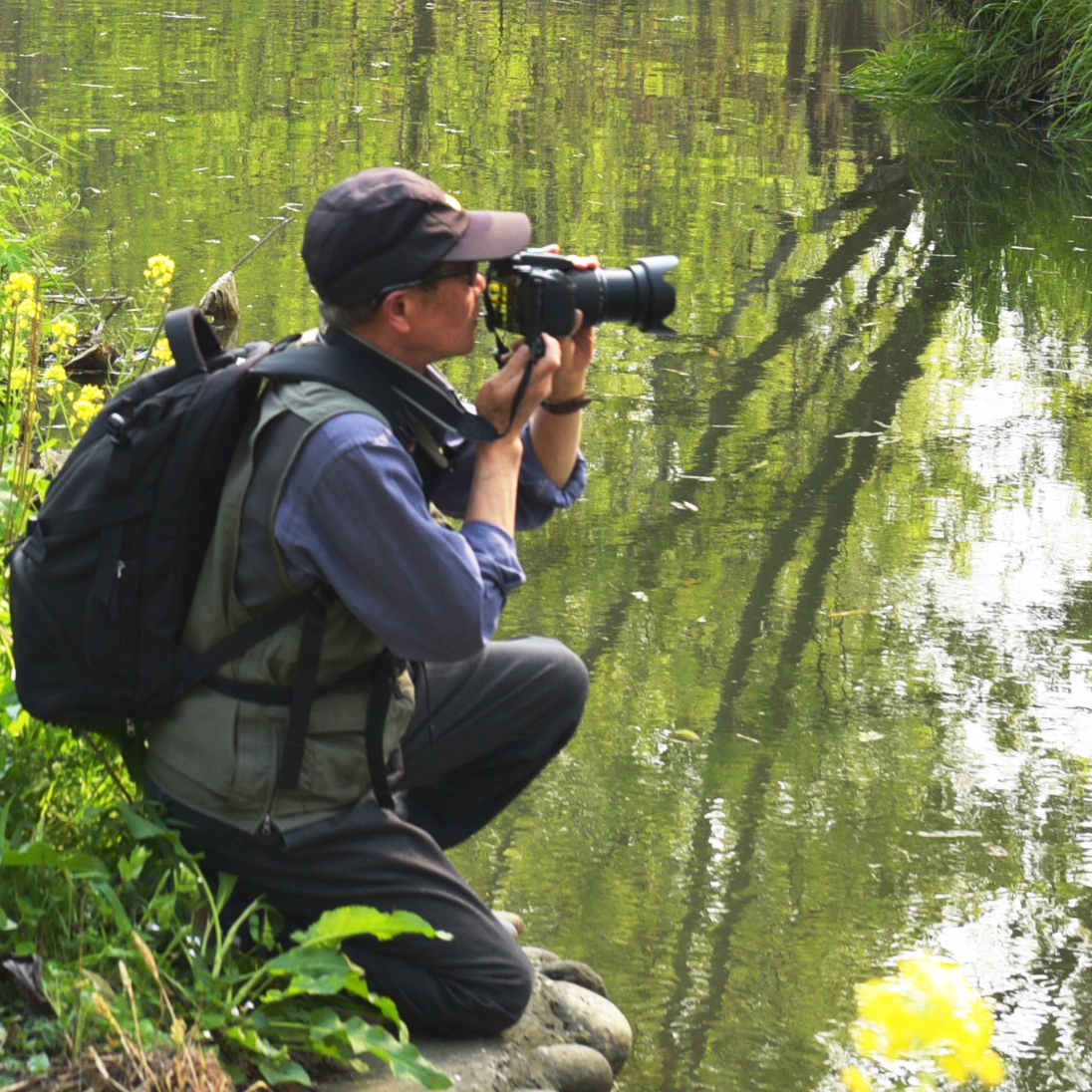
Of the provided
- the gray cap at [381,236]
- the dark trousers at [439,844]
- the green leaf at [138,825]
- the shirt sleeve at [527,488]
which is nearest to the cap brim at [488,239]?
the gray cap at [381,236]

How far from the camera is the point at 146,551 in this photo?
7.93 ft

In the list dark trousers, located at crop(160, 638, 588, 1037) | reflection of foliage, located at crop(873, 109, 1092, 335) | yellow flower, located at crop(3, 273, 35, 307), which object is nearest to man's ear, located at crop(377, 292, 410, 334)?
dark trousers, located at crop(160, 638, 588, 1037)

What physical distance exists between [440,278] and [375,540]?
44 cm

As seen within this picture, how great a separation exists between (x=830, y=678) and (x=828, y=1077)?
62.7 inches

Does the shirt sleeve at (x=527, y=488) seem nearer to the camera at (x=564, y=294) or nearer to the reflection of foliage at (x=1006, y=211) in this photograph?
the camera at (x=564, y=294)

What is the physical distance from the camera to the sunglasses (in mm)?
2475

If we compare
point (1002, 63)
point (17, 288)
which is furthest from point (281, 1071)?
point (1002, 63)

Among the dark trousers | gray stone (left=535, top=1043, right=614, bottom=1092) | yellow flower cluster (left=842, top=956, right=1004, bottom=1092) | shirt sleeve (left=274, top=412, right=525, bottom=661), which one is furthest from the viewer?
yellow flower cluster (left=842, top=956, right=1004, bottom=1092)

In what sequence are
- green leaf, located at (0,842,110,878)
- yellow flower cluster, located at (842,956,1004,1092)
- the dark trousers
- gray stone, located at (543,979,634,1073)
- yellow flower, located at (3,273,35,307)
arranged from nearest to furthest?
1. green leaf, located at (0,842,110,878)
2. the dark trousers
3. gray stone, located at (543,979,634,1073)
4. yellow flower cluster, located at (842,956,1004,1092)
5. yellow flower, located at (3,273,35,307)

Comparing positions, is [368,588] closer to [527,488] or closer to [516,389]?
[516,389]

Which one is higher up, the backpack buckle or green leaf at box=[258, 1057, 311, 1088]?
the backpack buckle

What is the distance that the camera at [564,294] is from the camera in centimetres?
263

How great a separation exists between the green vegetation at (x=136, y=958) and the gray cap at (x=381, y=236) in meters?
0.91

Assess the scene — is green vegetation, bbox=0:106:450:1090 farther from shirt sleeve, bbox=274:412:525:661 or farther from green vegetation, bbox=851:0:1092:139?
green vegetation, bbox=851:0:1092:139
